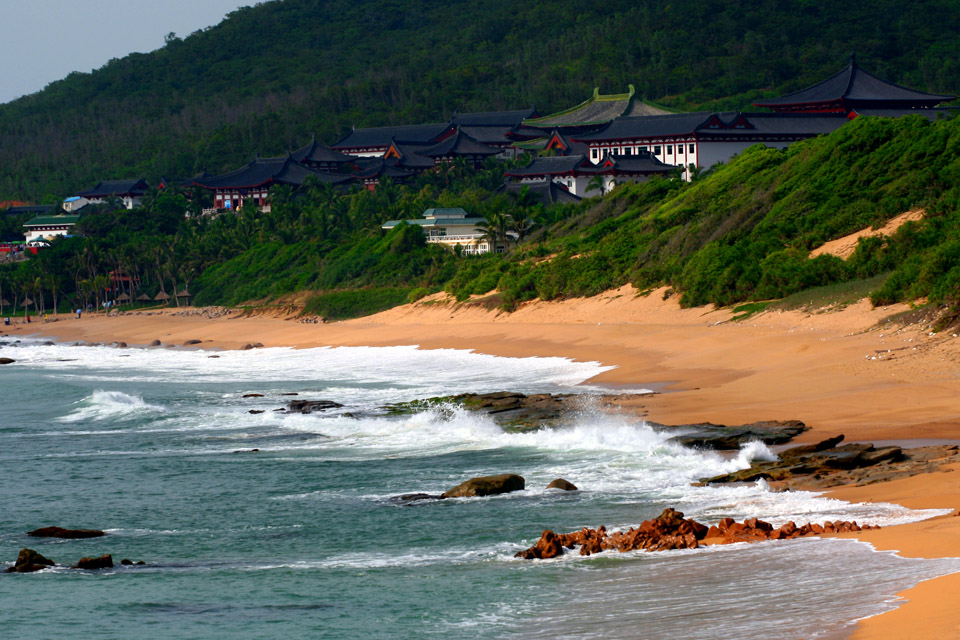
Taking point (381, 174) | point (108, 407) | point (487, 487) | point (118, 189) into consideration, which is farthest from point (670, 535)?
point (118, 189)

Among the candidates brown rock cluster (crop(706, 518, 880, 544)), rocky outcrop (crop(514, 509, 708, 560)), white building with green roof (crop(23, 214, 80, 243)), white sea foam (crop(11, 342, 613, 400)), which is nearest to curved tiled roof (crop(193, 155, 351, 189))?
white building with green roof (crop(23, 214, 80, 243))

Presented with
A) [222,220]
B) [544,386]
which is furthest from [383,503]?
[222,220]

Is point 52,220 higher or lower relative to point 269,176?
lower

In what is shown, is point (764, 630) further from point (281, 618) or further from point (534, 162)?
point (534, 162)

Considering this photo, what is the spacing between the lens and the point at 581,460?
1953cm

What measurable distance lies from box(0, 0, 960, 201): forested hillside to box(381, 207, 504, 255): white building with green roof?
51492mm

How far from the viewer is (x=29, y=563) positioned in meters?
14.0

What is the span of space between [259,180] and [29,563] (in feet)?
262

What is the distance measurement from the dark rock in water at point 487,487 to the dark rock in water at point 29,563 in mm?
5874

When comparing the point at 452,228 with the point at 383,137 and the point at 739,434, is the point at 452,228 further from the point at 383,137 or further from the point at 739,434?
the point at 739,434

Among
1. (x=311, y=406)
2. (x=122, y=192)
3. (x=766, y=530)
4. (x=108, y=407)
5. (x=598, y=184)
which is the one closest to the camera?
(x=766, y=530)

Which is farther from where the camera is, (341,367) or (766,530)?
(341,367)

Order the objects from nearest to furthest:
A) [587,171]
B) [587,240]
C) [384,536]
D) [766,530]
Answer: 1. [766,530]
2. [384,536]
3. [587,240]
4. [587,171]

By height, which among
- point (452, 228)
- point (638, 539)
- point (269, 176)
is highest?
point (269, 176)
